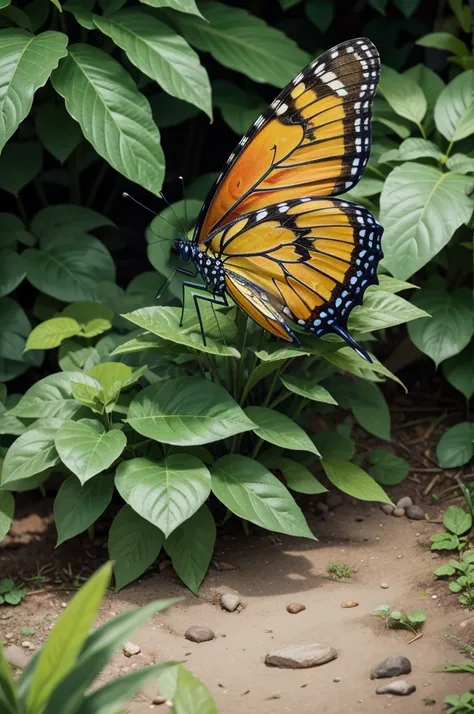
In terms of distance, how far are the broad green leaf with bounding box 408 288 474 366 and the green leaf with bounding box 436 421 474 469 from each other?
0.26m

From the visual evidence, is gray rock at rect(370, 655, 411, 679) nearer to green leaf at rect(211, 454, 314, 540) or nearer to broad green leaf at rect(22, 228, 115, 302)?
green leaf at rect(211, 454, 314, 540)

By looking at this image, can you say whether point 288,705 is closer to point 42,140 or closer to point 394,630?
point 394,630

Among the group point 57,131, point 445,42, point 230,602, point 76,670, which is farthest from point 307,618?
point 445,42

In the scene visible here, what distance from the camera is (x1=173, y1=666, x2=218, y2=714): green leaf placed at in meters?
1.76

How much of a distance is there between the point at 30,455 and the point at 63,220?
1.06 m

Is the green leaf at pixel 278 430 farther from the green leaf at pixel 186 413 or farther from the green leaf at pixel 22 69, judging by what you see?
the green leaf at pixel 22 69

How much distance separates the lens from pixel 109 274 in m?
3.21

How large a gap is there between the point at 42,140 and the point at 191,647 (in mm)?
1788

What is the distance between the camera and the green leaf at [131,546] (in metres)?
2.53

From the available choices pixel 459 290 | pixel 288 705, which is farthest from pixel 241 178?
pixel 288 705

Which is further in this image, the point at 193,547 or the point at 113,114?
the point at 113,114

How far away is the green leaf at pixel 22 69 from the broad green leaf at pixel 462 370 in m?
1.65

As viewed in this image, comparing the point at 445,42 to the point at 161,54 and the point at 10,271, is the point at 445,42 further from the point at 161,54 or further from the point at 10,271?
the point at 10,271

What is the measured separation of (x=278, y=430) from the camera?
263cm
